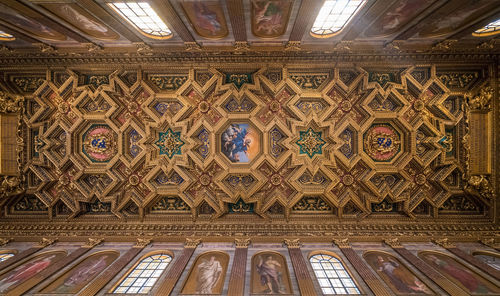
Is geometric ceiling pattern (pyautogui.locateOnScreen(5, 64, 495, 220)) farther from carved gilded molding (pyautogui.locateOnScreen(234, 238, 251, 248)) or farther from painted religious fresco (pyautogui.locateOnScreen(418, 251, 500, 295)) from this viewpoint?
painted religious fresco (pyautogui.locateOnScreen(418, 251, 500, 295))

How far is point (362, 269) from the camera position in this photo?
752cm

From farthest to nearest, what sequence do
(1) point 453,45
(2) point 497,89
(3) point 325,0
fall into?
1. (2) point 497,89
2. (1) point 453,45
3. (3) point 325,0

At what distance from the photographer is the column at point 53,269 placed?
6.78 m

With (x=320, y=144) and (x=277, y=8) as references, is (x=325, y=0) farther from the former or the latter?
(x=320, y=144)

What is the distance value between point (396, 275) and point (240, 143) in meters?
8.33

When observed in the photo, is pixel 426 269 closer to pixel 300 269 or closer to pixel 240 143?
pixel 300 269

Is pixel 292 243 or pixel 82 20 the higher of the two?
pixel 82 20

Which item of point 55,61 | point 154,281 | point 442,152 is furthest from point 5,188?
point 442,152

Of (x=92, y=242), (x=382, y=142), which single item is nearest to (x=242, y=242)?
(x=92, y=242)

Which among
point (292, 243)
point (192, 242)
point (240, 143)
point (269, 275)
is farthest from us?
point (240, 143)

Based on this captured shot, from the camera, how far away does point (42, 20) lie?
719 cm

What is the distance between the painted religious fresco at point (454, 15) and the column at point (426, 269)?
8928mm

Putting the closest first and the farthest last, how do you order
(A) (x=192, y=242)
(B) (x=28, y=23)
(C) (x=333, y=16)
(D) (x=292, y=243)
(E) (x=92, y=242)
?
(B) (x=28, y=23), (C) (x=333, y=16), (D) (x=292, y=243), (A) (x=192, y=242), (E) (x=92, y=242)

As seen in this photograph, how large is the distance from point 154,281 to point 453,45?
607 inches
